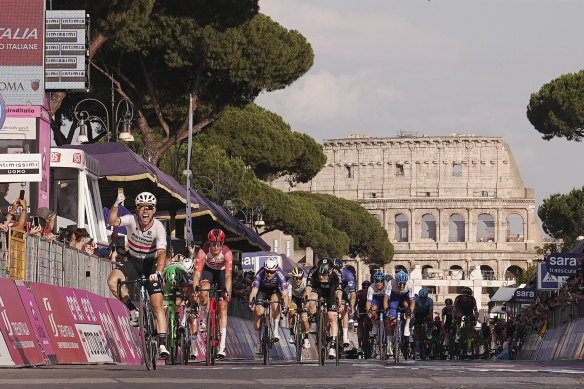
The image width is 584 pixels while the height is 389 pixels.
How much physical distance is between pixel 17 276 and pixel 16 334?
1.28 metres

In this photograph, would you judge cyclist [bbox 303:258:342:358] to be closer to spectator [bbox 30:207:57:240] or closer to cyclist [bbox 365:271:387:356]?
cyclist [bbox 365:271:387:356]

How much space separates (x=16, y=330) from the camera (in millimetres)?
13062

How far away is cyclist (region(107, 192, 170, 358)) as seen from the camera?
45.0 feet

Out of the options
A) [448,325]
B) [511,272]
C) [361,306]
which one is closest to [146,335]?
[361,306]

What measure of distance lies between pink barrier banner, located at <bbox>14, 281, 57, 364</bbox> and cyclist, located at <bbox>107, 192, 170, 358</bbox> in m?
0.82

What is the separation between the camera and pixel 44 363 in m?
13.8

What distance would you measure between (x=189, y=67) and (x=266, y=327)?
72.9 feet

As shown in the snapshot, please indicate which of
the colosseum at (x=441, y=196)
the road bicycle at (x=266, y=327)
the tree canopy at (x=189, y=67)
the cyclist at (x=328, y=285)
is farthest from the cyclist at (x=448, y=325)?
the colosseum at (x=441, y=196)

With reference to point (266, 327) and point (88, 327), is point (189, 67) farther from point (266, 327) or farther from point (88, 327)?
point (88, 327)

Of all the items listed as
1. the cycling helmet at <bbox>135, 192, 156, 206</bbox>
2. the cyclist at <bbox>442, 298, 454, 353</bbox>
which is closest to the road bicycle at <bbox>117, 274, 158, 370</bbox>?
the cycling helmet at <bbox>135, 192, 156, 206</bbox>

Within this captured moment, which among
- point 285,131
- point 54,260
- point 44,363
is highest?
point 285,131

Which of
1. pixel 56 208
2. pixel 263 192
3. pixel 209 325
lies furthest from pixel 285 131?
pixel 209 325

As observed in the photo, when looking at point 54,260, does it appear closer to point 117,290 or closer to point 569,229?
point 117,290

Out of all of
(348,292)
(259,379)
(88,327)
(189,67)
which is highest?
(189,67)
